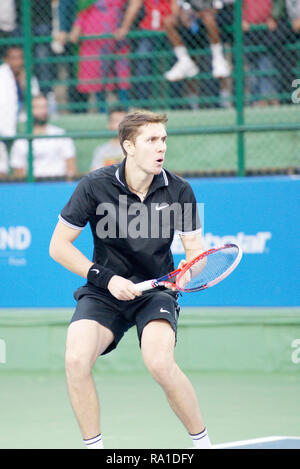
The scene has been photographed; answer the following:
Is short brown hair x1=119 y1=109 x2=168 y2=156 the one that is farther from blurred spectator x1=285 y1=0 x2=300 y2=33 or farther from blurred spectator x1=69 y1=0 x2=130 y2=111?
blurred spectator x1=69 y1=0 x2=130 y2=111

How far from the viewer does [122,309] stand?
15.7ft

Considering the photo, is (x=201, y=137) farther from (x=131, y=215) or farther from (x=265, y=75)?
(x=131, y=215)

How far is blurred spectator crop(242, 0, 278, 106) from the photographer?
359 inches

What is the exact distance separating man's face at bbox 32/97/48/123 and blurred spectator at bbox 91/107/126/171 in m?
0.64

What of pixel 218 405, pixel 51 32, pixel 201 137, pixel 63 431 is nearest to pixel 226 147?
pixel 201 137

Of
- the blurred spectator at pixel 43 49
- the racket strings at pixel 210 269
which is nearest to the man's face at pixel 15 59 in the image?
A: the blurred spectator at pixel 43 49

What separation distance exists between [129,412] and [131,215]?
1.93 metres

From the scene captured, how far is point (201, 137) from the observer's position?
9.40 m

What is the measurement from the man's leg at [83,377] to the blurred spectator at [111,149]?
4232mm

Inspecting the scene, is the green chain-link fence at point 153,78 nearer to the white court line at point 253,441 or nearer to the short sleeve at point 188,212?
the short sleeve at point 188,212

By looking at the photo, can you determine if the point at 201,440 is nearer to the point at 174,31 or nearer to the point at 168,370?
the point at 168,370

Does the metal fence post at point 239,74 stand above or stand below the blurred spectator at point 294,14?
below

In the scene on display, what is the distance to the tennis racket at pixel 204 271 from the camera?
4562mm

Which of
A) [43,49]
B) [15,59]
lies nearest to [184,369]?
[15,59]
